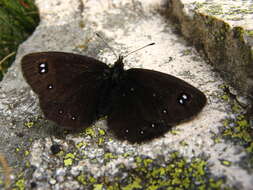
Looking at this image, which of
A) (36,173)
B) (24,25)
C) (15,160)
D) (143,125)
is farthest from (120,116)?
(24,25)

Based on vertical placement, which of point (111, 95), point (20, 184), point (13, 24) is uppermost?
point (111, 95)

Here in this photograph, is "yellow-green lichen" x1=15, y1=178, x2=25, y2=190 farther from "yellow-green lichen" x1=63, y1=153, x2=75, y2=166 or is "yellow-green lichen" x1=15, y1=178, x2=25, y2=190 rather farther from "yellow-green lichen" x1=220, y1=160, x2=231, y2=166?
"yellow-green lichen" x1=220, y1=160, x2=231, y2=166

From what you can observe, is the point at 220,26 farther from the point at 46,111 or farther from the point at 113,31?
the point at 46,111

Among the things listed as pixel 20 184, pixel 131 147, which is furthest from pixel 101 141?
pixel 20 184

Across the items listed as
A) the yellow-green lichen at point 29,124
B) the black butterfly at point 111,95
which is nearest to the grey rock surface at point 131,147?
the yellow-green lichen at point 29,124

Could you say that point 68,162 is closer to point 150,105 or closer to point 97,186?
point 97,186

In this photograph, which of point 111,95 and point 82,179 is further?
point 111,95

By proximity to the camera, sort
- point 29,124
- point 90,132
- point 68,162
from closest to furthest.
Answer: point 68,162 → point 90,132 → point 29,124
